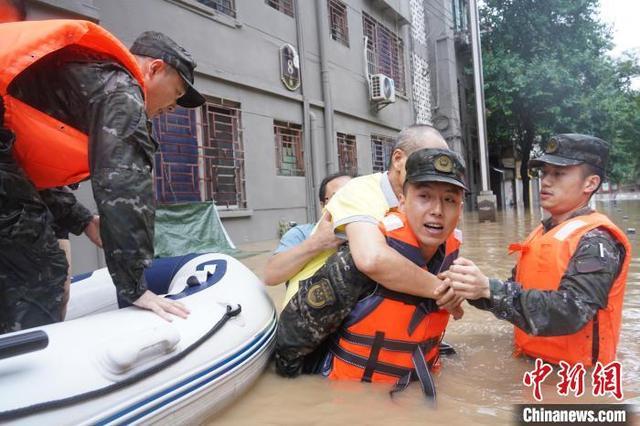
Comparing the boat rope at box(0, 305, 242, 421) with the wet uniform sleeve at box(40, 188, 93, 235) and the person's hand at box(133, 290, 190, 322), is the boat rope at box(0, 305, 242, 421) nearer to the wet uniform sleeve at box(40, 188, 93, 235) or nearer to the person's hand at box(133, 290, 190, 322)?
the person's hand at box(133, 290, 190, 322)

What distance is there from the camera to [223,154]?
7.52 meters

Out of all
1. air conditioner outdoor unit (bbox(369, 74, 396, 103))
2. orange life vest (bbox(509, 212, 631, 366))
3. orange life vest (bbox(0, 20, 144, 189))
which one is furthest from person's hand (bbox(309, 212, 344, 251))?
air conditioner outdoor unit (bbox(369, 74, 396, 103))

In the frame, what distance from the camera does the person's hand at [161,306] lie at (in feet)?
6.50

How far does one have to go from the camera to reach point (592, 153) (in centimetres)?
240

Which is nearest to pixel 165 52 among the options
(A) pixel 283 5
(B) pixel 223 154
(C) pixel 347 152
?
(B) pixel 223 154

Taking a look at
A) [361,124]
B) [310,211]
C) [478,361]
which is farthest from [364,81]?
[478,361]

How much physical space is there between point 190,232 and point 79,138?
4.57m

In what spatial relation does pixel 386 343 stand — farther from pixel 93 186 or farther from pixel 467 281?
pixel 93 186

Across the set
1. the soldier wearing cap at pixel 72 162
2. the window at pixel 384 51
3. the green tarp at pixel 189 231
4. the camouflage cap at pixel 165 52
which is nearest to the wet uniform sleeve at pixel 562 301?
the soldier wearing cap at pixel 72 162

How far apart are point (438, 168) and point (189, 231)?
4.78 meters

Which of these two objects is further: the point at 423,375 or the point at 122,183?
the point at 423,375

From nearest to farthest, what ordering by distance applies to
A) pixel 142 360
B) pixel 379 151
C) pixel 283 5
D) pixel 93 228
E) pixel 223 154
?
pixel 142 360, pixel 93 228, pixel 223 154, pixel 283 5, pixel 379 151

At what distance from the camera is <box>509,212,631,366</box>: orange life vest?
228cm

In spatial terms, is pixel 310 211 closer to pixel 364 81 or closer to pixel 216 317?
pixel 364 81
